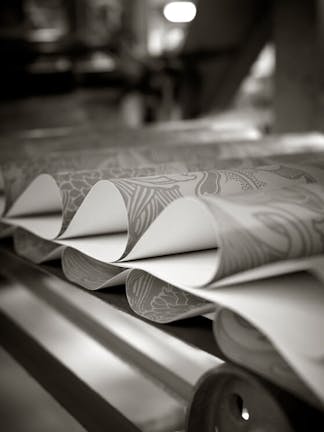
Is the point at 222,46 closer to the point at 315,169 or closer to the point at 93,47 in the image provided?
the point at 93,47

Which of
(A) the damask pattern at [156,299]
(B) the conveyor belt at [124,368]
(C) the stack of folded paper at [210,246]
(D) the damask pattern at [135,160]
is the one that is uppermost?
(D) the damask pattern at [135,160]

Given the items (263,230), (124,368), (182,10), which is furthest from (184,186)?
(182,10)

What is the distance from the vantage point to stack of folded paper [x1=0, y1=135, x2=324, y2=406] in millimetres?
511

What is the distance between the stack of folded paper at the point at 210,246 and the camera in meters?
0.51

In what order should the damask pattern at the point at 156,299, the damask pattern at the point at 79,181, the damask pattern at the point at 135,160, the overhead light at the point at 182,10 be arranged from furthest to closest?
the overhead light at the point at 182,10 < the damask pattern at the point at 135,160 < the damask pattern at the point at 79,181 < the damask pattern at the point at 156,299

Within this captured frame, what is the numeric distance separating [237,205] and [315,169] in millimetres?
308

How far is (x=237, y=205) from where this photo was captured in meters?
0.60

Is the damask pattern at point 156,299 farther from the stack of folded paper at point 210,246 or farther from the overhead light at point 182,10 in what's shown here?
the overhead light at point 182,10

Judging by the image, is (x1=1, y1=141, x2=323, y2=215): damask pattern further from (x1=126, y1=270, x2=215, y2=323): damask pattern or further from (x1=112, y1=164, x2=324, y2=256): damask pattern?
(x1=126, y1=270, x2=215, y2=323): damask pattern

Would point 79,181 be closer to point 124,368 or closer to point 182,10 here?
point 124,368

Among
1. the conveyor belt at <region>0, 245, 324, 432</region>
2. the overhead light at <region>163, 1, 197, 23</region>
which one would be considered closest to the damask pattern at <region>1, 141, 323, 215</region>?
the conveyor belt at <region>0, 245, 324, 432</region>

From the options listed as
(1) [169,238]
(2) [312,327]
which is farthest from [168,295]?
(2) [312,327]

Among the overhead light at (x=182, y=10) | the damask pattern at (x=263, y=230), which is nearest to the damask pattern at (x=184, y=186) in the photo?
the damask pattern at (x=263, y=230)

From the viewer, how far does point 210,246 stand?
705mm
